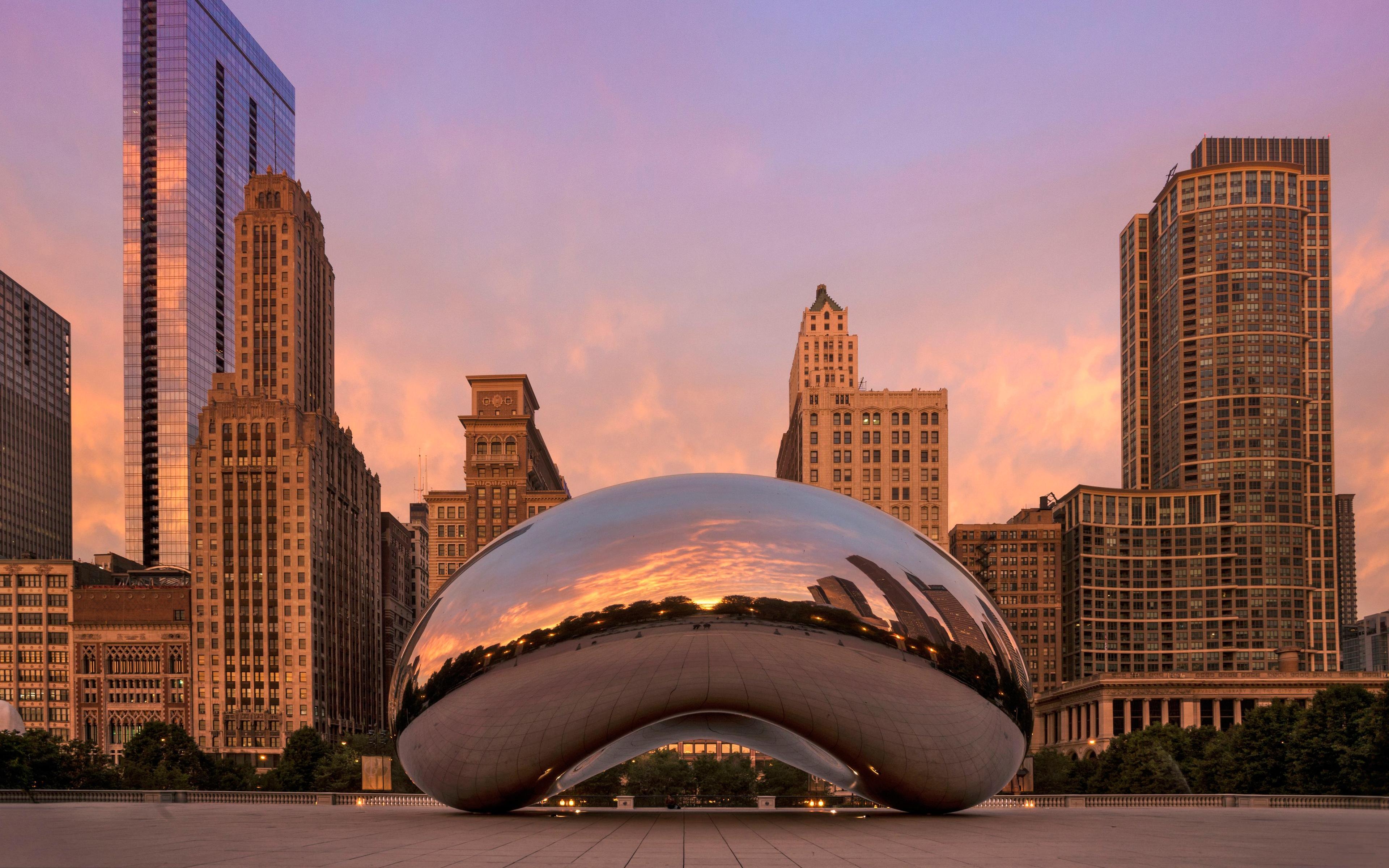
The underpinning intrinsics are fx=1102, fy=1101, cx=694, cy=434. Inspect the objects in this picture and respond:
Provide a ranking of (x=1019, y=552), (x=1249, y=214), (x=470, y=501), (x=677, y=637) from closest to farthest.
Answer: (x=677, y=637), (x=470, y=501), (x=1019, y=552), (x=1249, y=214)

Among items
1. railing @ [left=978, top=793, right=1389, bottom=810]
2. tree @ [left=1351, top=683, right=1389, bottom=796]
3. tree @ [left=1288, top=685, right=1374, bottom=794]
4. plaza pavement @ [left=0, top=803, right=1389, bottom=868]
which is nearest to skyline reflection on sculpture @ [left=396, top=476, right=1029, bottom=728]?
plaza pavement @ [left=0, top=803, right=1389, bottom=868]

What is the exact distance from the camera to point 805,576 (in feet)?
47.6

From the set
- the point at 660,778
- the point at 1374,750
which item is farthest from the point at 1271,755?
the point at 660,778

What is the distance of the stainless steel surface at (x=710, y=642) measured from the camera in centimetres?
1436

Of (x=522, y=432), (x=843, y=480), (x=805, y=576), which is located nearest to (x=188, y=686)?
(x=522, y=432)

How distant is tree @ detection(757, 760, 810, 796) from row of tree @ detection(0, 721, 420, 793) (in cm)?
2284

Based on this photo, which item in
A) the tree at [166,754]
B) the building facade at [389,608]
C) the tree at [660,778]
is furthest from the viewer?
the building facade at [389,608]

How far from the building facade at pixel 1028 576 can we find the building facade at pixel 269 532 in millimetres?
87881

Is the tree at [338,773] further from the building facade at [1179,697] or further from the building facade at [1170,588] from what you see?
the building facade at [1170,588]

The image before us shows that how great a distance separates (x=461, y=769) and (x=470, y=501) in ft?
440

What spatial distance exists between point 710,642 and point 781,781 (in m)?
61.7

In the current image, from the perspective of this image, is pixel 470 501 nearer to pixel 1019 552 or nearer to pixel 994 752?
pixel 1019 552

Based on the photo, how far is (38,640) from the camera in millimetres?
140250

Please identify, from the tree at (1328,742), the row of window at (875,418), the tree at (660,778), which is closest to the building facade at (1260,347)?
the row of window at (875,418)
